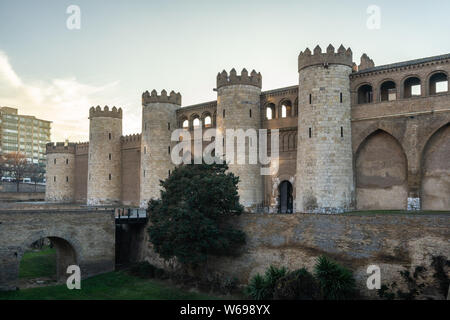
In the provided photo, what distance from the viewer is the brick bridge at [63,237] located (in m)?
21.6

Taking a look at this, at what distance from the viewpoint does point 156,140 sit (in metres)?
37.9

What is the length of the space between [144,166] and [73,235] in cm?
1463

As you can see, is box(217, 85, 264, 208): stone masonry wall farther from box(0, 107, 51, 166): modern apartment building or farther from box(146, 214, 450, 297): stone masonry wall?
box(0, 107, 51, 166): modern apartment building

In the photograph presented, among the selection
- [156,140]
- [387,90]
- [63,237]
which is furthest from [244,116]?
[63,237]

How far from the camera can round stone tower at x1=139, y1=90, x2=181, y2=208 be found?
3766cm

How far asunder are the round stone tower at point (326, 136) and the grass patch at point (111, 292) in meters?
9.81

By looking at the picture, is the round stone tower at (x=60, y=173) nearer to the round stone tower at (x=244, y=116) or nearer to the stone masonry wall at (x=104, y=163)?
the stone masonry wall at (x=104, y=163)

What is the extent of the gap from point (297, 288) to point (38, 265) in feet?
59.0

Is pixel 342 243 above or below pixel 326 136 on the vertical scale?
below

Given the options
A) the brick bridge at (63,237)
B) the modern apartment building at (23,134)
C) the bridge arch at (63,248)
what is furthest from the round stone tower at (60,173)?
the modern apartment building at (23,134)

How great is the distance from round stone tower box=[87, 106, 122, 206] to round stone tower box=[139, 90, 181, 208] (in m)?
6.80

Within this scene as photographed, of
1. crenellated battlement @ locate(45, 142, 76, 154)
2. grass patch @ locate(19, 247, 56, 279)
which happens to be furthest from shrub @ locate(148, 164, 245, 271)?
crenellated battlement @ locate(45, 142, 76, 154)

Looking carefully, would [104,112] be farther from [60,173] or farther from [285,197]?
[285,197]

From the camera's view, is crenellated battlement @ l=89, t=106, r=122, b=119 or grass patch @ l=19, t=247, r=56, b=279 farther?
crenellated battlement @ l=89, t=106, r=122, b=119
